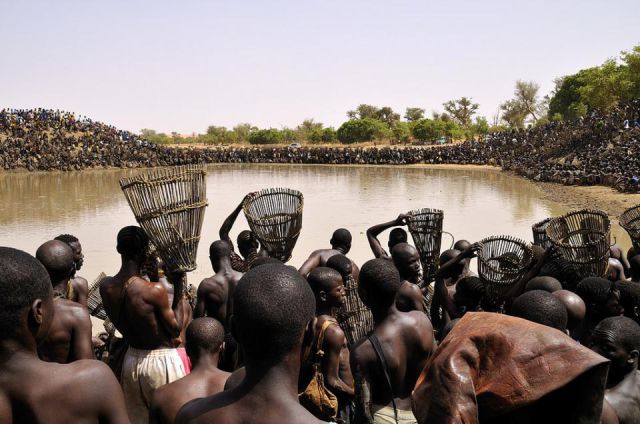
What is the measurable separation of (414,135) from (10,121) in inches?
1403

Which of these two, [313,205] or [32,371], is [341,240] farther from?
[313,205]

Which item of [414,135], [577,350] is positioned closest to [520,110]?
[414,135]

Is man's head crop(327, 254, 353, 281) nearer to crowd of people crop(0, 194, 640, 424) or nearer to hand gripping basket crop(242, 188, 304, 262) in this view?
crowd of people crop(0, 194, 640, 424)

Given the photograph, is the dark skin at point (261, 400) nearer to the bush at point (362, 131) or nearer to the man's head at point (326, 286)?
the man's head at point (326, 286)

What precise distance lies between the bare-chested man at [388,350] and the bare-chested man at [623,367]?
0.89 m

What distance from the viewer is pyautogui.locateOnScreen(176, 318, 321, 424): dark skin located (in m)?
1.71

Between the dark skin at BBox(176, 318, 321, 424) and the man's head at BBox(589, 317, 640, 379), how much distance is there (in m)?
1.61

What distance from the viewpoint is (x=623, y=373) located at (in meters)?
2.68

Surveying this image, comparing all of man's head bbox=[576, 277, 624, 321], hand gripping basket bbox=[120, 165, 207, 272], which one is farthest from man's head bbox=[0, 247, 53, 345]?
man's head bbox=[576, 277, 624, 321]

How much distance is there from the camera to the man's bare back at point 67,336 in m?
3.35

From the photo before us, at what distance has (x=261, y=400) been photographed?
173cm

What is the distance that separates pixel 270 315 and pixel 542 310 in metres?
1.62

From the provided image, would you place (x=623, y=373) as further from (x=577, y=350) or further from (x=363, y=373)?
(x=577, y=350)

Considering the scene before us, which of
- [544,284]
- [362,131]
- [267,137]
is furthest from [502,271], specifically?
[267,137]
